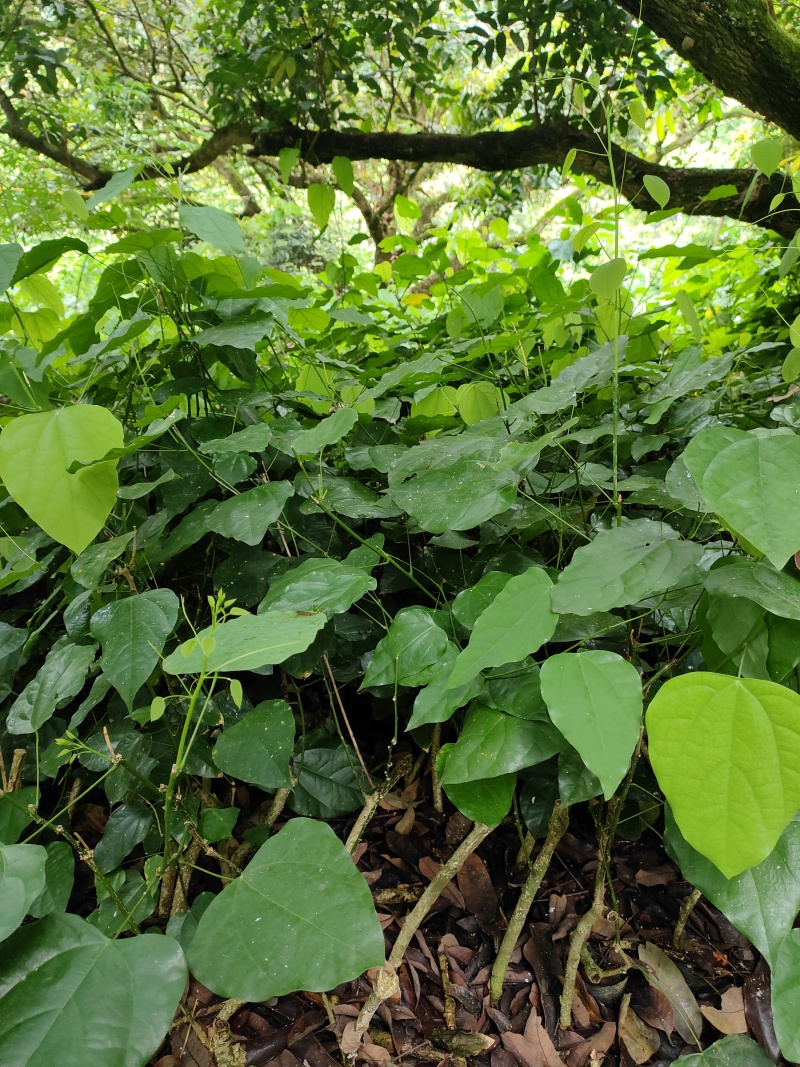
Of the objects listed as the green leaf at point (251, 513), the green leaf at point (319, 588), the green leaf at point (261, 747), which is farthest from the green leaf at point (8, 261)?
the green leaf at point (261, 747)

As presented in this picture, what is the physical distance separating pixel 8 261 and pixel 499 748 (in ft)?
2.76

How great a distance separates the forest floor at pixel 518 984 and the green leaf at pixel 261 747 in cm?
27

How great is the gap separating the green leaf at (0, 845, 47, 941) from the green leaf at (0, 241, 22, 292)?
2.08 feet

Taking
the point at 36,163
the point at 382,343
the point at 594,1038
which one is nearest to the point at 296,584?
the point at 594,1038

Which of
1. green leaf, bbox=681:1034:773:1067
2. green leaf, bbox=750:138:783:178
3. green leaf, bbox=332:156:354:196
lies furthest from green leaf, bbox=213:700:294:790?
green leaf, bbox=332:156:354:196

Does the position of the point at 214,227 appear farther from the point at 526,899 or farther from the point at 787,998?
the point at 787,998

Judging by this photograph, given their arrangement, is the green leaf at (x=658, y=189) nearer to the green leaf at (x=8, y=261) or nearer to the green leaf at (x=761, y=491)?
the green leaf at (x=761, y=491)

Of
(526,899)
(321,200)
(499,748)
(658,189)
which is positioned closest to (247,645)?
(499,748)

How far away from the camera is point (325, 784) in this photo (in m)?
0.86

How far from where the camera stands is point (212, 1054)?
69 cm

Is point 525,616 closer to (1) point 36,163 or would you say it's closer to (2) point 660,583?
(2) point 660,583

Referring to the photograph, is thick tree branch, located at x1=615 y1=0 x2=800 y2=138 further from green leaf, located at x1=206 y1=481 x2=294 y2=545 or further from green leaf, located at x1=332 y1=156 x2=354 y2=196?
green leaf, located at x1=206 y1=481 x2=294 y2=545

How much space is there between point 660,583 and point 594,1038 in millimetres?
574

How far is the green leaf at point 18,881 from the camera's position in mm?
506
